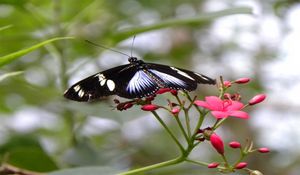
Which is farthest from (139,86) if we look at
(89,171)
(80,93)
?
(89,171)

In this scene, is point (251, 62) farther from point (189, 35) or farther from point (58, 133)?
point (58, 133)

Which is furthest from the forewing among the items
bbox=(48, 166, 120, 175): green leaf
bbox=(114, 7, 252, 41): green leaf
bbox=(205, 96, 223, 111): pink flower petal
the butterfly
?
bbox=(114, 7, 252, 41): green leaf

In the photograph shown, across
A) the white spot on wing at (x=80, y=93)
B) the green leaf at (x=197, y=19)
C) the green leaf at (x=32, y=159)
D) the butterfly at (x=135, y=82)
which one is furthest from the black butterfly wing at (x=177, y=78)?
the green leaf at (x=32, y=159)

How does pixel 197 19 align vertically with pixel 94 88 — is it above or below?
above

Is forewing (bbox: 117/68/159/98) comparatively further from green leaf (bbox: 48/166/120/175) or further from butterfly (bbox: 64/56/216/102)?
green leaf (bbox: 48/166/120/175)

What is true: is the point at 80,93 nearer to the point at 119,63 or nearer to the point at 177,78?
the point at 177,78

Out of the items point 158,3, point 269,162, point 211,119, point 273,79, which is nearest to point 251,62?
point 273,79
